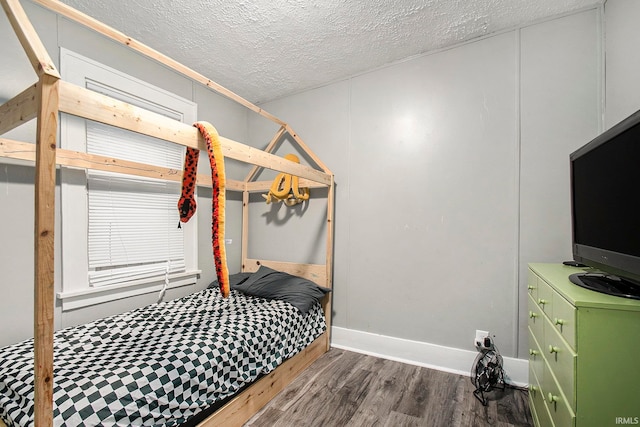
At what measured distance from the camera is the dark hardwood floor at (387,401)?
164cm

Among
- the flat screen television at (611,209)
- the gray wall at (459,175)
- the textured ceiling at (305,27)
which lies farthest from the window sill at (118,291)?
the flat screen television at (611,209)

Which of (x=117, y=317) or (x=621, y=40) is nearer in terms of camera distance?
(x=621, y=40)

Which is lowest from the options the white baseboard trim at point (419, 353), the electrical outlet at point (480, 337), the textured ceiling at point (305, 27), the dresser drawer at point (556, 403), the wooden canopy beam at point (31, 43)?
the white baseboard trim at point (419, 353)

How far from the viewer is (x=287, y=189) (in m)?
2.65

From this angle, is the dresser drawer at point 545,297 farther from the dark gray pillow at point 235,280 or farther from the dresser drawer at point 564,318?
the dark gray pillow at point 235,280

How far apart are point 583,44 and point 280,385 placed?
308 cm

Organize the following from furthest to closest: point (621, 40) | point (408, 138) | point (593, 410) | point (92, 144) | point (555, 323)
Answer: point (408, 138) → point (92, 144) → point (621, 40) → point (555, 323) → point (593, 410)

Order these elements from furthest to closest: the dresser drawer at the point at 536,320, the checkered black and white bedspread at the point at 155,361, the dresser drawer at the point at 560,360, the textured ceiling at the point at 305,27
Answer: the textured ceiling at the point at 305,27 → the dresser drawer at the point at 536,320 → the checkered black and white bedspread at the point at 155,361 → the dresser drawer at the point at 560,360

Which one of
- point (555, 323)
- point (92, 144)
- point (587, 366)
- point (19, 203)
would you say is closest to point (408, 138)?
point (555, 323)

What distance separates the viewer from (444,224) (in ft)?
7.35

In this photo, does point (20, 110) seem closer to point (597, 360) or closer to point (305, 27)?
point (305, 27)

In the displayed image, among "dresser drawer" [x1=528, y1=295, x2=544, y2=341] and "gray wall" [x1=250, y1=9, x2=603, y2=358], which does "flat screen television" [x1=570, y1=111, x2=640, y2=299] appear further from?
"gray wall" [x1=250, y1=9, x2=603, y2=358]

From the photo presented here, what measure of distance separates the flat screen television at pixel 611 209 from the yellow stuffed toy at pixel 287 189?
1.99 meters

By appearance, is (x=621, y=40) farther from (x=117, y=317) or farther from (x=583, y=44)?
(x=117, y=317)
